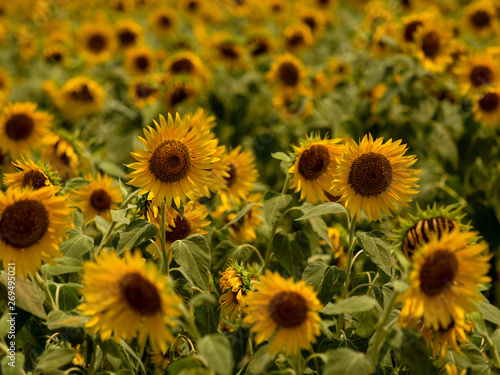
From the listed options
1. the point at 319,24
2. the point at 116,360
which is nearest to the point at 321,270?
the point at 116,360

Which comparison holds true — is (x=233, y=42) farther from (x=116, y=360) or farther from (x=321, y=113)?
(x=116, y=360)

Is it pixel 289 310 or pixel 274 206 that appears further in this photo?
pixel 274 206

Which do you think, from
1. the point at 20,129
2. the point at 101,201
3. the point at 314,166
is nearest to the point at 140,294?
the point at 314,166

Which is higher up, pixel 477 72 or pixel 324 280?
pixel 477 72

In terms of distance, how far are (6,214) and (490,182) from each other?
2.38 m

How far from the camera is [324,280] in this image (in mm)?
1522

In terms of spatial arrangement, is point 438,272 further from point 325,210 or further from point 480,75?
point 480,75

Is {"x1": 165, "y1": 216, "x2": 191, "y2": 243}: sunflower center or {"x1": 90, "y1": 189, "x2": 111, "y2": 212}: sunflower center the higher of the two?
{"x1": 90, "y1": 189, "x2": 111, "y2": 212}: sunflower center

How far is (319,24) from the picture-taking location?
180 inches

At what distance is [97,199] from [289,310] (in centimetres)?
108

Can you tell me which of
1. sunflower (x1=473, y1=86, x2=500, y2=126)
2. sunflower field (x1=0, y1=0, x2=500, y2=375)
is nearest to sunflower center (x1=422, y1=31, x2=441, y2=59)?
sunflower field (x1=0, y1=0, x2=500, y2=375)

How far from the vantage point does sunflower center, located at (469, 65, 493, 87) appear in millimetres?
3104

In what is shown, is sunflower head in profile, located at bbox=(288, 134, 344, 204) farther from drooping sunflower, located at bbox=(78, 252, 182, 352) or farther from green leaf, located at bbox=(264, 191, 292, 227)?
drooping sunflower, located at bbox=(78, 252, 182, 352)

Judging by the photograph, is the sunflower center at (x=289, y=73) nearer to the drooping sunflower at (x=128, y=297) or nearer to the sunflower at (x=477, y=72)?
the sunflower at (x=477, y=72)
